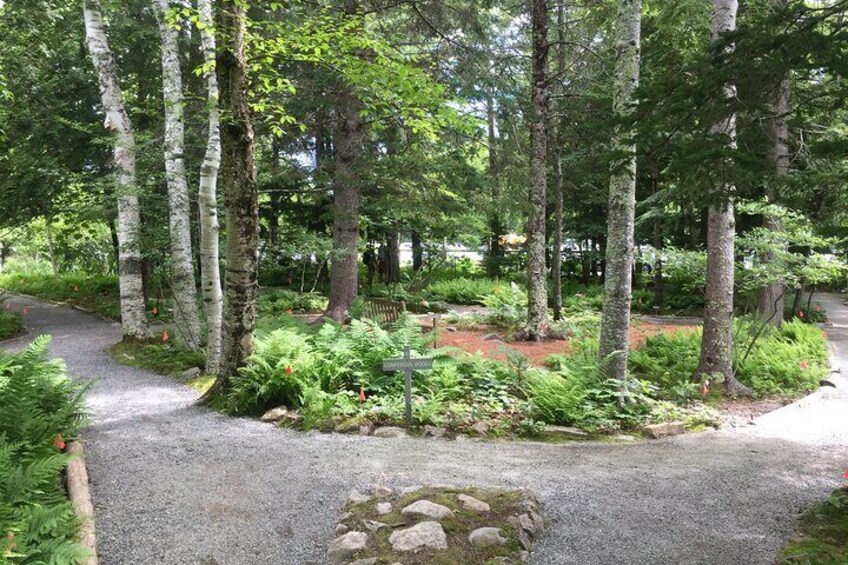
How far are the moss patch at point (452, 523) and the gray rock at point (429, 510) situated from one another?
0.11 ft

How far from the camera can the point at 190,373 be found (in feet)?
28.1

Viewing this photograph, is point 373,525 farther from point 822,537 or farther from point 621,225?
point 621,225

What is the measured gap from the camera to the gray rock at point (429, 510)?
142 inches

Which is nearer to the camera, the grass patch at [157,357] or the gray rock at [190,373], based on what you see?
the gray rock at [190,373]

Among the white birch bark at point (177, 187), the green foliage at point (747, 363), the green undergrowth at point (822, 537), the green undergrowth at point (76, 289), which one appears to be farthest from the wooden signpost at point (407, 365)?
the green undergrowth at point (76, 289)

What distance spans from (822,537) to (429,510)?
255 centimetres

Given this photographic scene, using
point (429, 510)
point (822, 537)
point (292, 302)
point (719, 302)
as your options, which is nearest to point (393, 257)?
point (292, 302)

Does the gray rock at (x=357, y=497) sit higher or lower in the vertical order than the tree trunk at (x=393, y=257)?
lower

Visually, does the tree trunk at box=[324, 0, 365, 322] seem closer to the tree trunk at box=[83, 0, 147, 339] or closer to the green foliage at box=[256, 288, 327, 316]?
the green foliage at box=[256, 288, 327, 316]

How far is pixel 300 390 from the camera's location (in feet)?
21.3

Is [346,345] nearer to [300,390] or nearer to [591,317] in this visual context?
[300,390]

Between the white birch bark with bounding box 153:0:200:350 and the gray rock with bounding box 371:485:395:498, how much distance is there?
6789mm

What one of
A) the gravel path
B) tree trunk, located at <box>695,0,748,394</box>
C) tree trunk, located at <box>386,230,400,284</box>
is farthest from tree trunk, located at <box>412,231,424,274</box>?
the gravel path

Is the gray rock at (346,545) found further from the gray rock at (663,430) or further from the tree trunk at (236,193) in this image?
the gray rock at (663,430)
